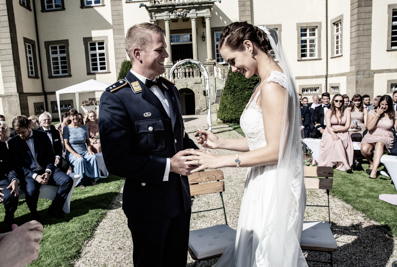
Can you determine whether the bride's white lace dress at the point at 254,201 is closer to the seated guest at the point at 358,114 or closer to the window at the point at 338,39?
the seated guest at the point at 358,114

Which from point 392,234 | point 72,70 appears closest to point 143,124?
point 392,234

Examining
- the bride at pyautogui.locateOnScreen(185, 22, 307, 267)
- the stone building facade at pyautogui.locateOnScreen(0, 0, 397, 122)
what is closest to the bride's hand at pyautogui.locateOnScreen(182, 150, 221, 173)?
the bride at pyautogui.locateOnScreen(185, 22, 307, 267)

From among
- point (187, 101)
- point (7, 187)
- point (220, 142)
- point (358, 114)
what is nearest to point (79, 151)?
point (7, 187)

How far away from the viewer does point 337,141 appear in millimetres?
6953

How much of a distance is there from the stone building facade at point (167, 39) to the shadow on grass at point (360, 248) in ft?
54.3

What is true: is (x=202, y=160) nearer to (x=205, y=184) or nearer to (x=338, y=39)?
(x=205, y=184)

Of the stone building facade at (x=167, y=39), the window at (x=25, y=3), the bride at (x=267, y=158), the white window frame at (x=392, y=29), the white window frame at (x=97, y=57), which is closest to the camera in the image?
the bride at (x=267, y=158)

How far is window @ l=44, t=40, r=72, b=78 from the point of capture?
21.4 metres

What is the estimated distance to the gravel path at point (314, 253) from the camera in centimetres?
344

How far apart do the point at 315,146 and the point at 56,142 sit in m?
6.03

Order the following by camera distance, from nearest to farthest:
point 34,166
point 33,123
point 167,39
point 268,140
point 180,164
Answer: point 180,164, point 268,140, point 34,166, point 33,123, point 167,39

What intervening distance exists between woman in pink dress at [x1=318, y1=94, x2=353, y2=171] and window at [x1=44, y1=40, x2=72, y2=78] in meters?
19.6

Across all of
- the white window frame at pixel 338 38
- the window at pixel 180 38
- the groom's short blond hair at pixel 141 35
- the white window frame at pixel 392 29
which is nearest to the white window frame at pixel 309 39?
the white window frame at pixel 338 38

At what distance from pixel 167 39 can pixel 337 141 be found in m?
15.1
